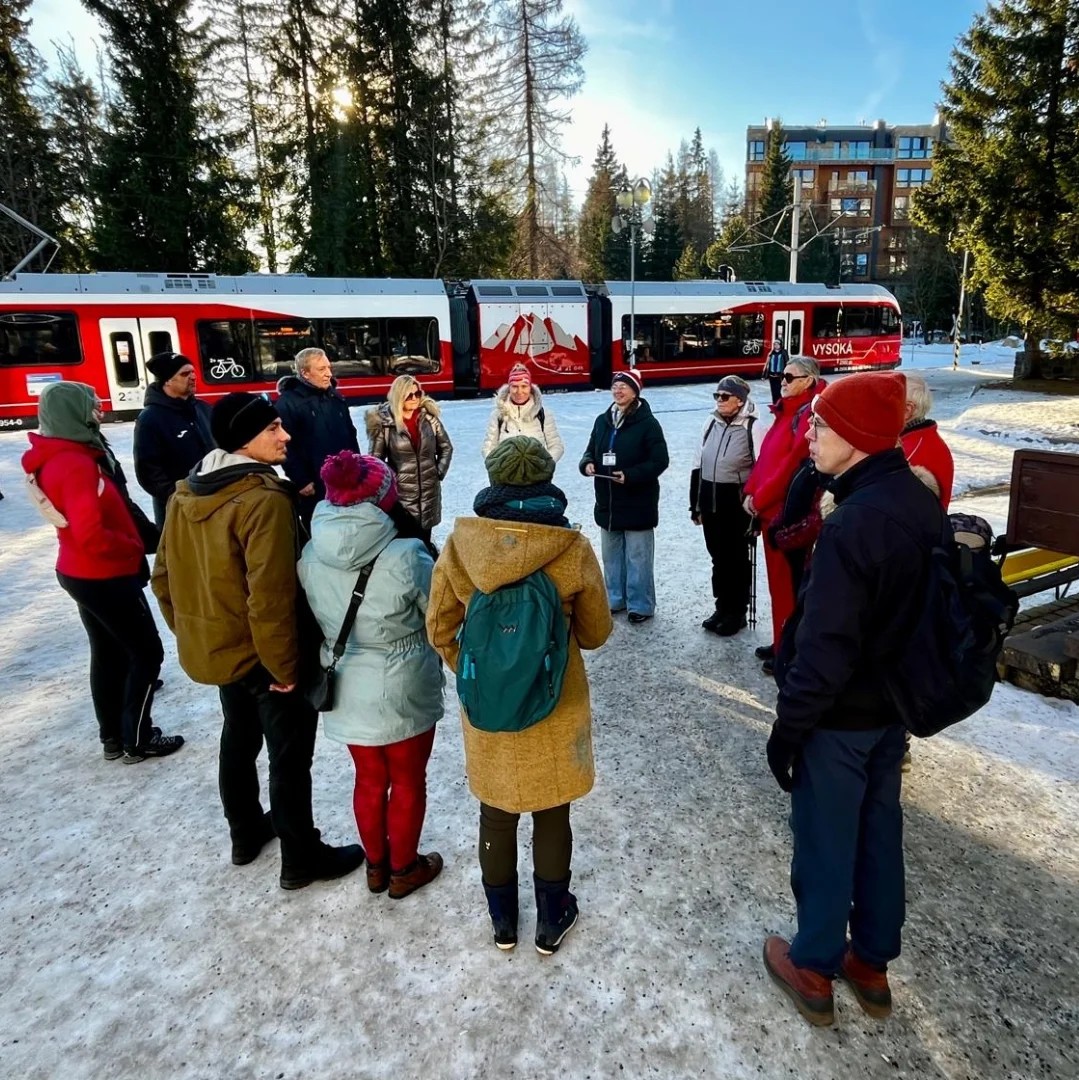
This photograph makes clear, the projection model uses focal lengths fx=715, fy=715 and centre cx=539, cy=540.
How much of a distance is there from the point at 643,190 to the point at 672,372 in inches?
222

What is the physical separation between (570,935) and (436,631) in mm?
1165

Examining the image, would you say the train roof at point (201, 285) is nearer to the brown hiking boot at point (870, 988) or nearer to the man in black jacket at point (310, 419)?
the man in black jacket at point (310, 419)

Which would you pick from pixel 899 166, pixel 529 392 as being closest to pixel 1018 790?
pixel 529 392

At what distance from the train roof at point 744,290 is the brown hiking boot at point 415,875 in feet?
63.3

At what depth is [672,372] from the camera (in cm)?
2125

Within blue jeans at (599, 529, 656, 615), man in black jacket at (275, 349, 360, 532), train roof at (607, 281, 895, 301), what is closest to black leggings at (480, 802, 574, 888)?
blue jeans at (599, 529, 656, 615)

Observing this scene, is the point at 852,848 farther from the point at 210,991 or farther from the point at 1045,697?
the point at 1045,697

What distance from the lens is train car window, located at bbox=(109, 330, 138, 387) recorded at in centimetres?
1489

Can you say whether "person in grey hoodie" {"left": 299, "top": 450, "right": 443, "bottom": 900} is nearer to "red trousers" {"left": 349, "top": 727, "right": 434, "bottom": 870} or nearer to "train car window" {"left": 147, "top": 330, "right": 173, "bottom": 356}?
"red trousers" {"left": 349, "top": 727, "right": 434, "bottom": 870}

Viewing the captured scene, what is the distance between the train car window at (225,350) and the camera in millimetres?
15750

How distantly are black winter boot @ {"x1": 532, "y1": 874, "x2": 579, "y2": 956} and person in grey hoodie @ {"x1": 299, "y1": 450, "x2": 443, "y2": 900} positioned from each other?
518mm

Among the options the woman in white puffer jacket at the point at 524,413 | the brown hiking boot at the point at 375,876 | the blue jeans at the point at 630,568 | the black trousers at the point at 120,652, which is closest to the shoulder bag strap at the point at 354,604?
the brown hiking boot at the point at 375,876

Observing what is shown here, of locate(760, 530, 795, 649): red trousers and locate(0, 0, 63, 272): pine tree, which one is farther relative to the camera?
locate(0, 0, 63, 272): pine tree

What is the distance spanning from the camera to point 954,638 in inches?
67.4
